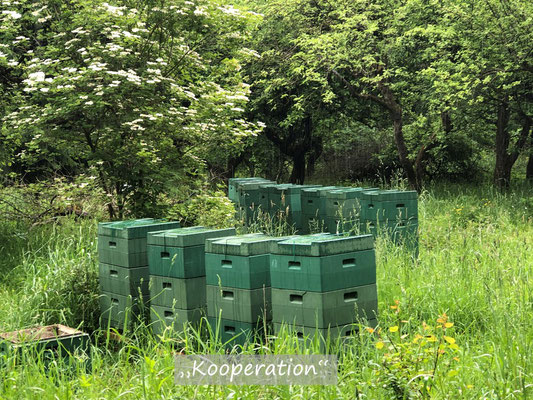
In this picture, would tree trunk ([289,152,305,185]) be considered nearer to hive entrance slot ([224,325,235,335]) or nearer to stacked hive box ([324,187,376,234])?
stacked hive box ([324,187,376,234])

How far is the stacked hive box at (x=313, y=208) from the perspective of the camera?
8866 mm

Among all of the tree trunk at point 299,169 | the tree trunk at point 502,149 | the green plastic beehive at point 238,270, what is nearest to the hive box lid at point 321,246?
the green plastic beehive at point 238,270

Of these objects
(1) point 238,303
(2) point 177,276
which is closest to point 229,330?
(1) point 238,303

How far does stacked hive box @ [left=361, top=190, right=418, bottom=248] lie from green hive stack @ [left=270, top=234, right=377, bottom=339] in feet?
10.4

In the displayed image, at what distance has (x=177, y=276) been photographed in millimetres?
5008

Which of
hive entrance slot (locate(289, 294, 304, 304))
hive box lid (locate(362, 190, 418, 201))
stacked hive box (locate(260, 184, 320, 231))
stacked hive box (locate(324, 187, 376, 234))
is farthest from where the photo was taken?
stacked hive box (locate(260, 184, 320, 231))

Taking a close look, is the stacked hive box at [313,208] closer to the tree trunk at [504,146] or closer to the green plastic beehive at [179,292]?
the green plastic beehive at [179,292]

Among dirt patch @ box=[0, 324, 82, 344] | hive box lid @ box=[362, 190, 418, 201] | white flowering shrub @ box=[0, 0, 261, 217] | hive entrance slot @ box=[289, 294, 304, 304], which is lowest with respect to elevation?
dirt patch @ box=[0, 324, 82, 344]

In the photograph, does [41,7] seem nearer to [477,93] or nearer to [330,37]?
[330,37]

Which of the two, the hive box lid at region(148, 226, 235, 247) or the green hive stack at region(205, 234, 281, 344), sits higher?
the hive box lid at region(148, 226, 235, 247)

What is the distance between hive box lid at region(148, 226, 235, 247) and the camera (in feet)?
16.4

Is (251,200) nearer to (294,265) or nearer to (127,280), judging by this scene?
(127,280)

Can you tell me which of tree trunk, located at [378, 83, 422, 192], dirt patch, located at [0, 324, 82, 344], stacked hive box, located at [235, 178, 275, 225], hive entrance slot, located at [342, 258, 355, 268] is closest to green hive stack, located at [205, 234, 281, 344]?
hive entrance slot, located at [342, 258, 355, 268]

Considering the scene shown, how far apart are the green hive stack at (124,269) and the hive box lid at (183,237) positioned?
0.97 ft
